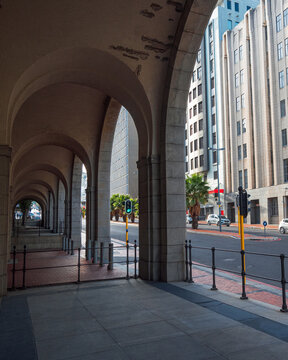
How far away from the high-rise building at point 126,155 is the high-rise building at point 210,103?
3300 cm

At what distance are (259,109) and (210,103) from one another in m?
15.4

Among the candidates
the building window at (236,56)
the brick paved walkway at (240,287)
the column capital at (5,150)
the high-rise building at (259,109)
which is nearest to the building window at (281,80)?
the high-rise building at (259,109)

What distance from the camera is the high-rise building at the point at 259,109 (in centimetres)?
4375

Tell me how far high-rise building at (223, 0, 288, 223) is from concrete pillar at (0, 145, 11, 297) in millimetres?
40825

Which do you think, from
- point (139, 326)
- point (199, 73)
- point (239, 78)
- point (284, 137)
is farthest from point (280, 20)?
point (139, 326)

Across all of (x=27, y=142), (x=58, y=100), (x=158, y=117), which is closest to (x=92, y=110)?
(x=58, y=100)

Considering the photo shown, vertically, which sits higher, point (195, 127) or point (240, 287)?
point (195, 127)

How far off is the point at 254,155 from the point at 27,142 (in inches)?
1623

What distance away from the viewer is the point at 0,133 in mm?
7832

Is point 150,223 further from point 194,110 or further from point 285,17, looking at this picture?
point 194,110

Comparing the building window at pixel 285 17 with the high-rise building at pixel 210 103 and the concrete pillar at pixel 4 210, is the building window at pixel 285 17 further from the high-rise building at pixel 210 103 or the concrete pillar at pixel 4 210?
the concrete pillar at pixel 4 210

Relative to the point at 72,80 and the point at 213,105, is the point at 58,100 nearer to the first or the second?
the point at 72,80

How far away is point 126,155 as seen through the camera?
102938 millimetres

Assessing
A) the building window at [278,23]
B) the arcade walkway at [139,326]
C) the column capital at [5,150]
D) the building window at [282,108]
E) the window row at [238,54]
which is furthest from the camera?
the window row at [238,54]
